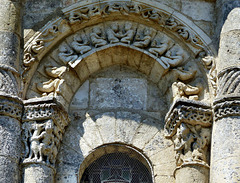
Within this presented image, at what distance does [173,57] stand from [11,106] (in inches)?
92.4

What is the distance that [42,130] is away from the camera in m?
9.23

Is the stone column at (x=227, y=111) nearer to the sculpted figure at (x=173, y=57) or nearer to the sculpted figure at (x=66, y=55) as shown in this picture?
the sculpted figure at (x=173, y=57)

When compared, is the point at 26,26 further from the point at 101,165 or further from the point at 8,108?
the point at 101,165

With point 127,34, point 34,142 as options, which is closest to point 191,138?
point 127,34

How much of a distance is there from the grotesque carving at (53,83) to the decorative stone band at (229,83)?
2177mm

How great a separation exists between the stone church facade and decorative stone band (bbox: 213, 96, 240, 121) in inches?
0.5

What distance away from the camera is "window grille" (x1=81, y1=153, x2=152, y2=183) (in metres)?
9.56

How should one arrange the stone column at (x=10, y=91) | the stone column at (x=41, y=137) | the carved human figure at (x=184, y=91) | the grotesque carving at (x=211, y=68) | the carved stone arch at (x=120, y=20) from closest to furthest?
the stone column at (x=10, y=91) → the stone column at (x=41, y=137) → the grotesque carving at (x=211, y=68) → the carved human figure at (x=184, y=91) → the carved stone arch at (x=120, y=20)

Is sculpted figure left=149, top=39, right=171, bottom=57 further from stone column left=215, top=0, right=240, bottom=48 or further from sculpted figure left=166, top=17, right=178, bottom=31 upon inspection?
stone column left=215, top=0, right=240, bottom=48

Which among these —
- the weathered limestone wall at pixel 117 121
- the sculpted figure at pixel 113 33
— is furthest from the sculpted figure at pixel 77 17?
the weathered limestone wall at pixel 117 121

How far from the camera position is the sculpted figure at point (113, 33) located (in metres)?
9.90

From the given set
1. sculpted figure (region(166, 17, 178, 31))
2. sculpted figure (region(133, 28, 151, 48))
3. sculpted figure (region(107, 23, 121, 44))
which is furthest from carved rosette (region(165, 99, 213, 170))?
sculpted figure (region(107, 23, 121, 44))

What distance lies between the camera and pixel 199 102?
30.5 feet

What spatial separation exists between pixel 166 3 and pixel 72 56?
5.08 ft
